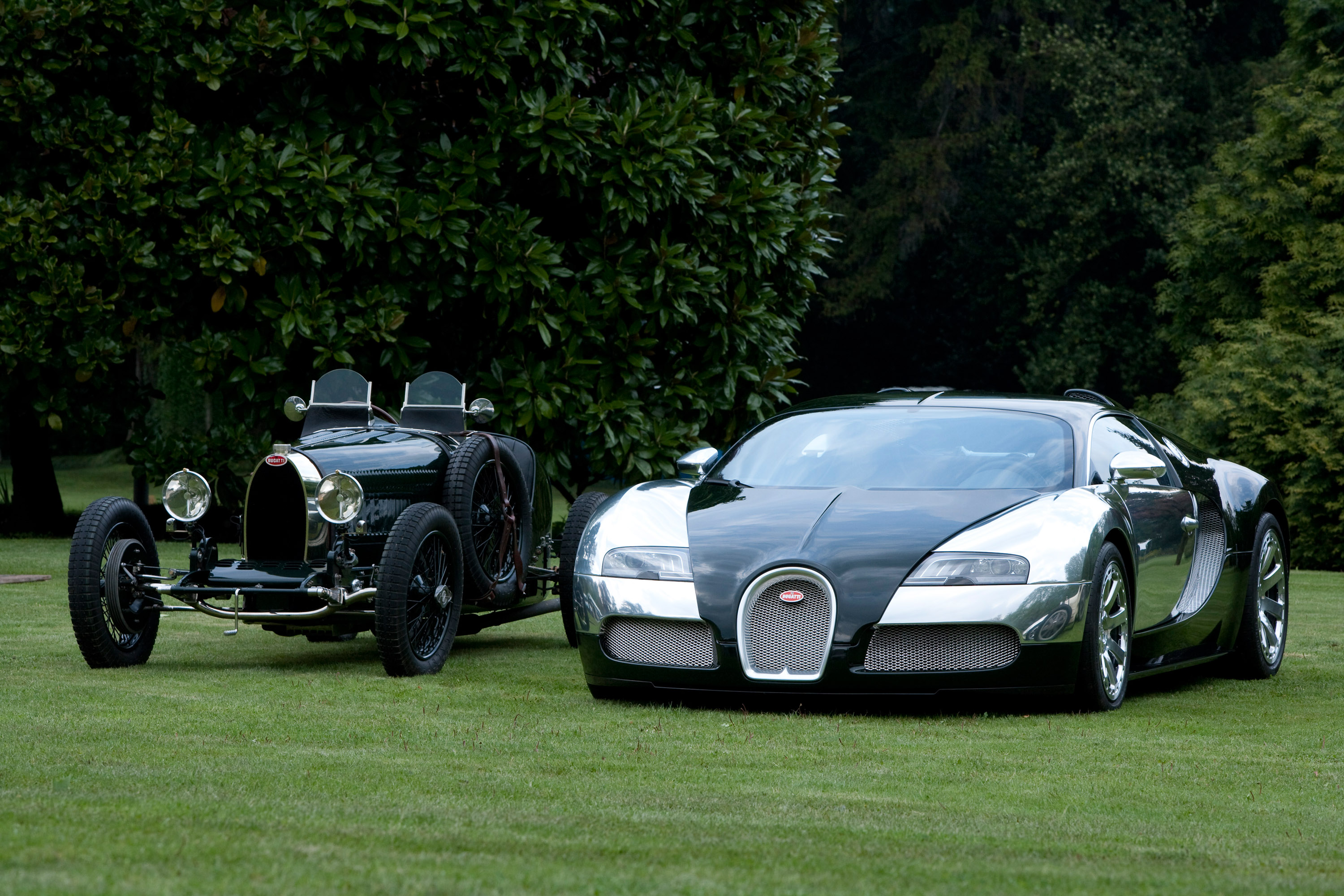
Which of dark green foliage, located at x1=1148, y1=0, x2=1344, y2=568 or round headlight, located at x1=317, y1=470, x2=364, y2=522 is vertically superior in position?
dark green foliage, located at x1=1148, y1=0, x2=1344, y2=568

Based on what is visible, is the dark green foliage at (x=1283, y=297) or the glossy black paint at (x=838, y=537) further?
the dark green foliage at (x=1283, y=297)

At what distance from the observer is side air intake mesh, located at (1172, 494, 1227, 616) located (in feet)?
25.8

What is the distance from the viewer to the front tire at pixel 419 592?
7.63 m

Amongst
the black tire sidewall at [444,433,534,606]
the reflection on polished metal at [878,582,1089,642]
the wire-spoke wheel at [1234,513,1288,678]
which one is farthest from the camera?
the black tire sidewall at [444,433,534,606]

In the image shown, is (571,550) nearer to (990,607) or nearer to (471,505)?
(471,505)

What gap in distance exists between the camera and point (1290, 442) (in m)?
19.0

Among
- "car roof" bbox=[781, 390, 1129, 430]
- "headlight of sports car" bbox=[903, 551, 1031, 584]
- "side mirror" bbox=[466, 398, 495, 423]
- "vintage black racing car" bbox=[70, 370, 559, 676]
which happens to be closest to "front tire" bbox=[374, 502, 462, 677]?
"vintage black racing car" bbox=[70, 370, 559, 676]

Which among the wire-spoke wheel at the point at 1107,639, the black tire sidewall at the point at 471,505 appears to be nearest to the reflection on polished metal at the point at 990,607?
the wire-spoke wheel at the point at 1107,639

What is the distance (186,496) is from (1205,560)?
4.97 meters

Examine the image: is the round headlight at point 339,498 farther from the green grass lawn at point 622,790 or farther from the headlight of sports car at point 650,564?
the headlight of sports car at point 650,564

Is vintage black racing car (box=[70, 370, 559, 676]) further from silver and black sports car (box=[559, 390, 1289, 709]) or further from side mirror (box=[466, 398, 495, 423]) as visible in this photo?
silver and black sports car (box=[559, 390, 1289, 709])

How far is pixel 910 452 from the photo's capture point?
7605 millimetres

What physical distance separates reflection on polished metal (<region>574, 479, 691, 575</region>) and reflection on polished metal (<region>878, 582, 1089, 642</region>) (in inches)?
38.6

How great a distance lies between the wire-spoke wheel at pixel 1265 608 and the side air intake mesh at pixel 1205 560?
395 millimetres
